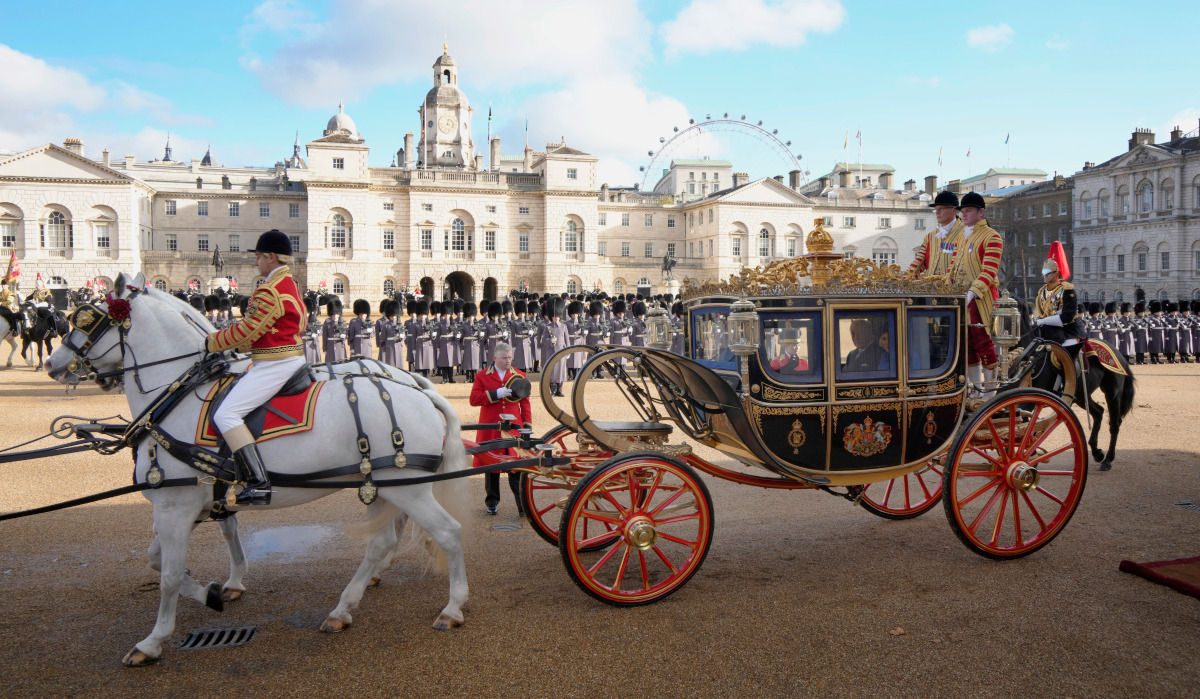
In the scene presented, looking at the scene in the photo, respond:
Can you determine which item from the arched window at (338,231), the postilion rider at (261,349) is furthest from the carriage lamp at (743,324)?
the arched window at (338,231)

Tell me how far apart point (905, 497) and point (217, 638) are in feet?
17.2

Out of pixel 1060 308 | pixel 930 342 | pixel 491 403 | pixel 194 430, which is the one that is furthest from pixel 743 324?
pixel 1060 308

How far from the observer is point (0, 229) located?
49.6 m

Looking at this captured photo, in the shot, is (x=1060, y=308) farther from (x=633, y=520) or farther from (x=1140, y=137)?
(x=1140, y=137)

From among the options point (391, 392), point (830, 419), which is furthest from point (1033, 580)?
point (391, 392)

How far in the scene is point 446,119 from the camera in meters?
64.5

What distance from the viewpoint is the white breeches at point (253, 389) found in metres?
4.07

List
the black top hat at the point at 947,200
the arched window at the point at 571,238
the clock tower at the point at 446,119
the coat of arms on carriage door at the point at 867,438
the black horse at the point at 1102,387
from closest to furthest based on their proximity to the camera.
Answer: the coat of arms on carriage door at the point at 867,438
the black top hat at the point at 947,200
the black horse at the point at 1102,387
the arched window at the point at 571,238
the clock tower at the point at 446,119

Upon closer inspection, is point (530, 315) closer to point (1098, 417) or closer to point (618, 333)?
point (618, 333)

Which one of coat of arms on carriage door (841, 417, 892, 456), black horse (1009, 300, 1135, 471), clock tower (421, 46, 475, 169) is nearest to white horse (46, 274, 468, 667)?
coat of arms on carriage door (841, 417, 892, 456)

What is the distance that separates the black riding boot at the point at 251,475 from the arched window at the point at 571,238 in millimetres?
52162

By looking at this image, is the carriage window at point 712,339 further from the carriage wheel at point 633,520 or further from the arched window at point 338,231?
the arched window at point 338,231

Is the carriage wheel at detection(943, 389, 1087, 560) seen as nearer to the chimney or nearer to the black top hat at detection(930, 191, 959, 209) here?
the black top hat at detection(930, 191, 959, 209)

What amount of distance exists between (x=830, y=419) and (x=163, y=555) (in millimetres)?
3965
